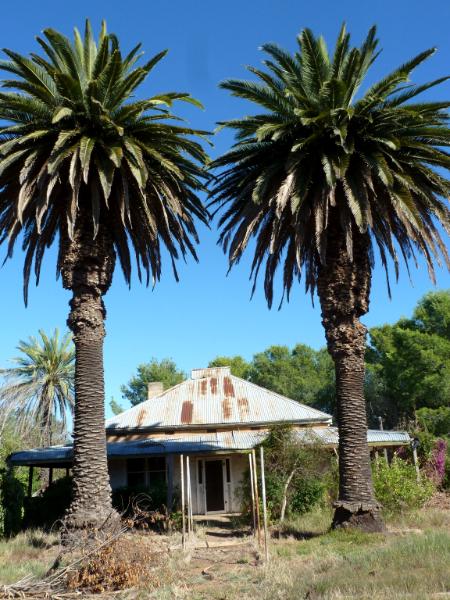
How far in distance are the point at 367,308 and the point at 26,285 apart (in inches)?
396

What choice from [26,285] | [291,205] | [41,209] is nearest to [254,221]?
[291,205]

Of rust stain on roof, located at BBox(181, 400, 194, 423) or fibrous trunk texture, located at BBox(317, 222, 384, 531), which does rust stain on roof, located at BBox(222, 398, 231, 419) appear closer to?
rust stain on roof, located at BBox(181, 400, 194, 423)

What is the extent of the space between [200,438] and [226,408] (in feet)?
9.12

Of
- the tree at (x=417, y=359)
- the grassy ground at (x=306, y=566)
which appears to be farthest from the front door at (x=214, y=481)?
the tree at (x=417, y=359)

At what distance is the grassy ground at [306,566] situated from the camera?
8.20m

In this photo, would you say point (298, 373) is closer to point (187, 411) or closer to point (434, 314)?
point (434, 314)

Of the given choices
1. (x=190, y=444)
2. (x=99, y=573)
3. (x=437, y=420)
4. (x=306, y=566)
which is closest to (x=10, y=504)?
(x=190, y=444)

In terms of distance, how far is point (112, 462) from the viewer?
86.7ft

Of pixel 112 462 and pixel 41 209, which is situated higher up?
pixel 41 209

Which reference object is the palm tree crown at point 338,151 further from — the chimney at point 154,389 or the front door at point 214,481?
the chimney at point 154,389

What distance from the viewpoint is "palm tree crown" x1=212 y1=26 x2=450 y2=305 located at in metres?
15.6

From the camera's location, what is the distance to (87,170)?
47.9 ft

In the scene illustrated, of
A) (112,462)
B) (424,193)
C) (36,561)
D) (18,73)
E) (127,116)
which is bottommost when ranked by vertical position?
(36,561)

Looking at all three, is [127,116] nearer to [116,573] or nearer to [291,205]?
[291,205]
